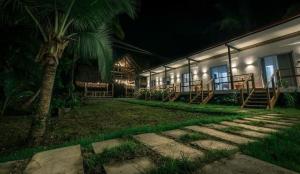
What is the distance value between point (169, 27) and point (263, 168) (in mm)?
31580

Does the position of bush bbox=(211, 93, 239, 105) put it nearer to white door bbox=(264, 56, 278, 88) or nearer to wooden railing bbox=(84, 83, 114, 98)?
white door bbox=(264, 56, 278, 88)

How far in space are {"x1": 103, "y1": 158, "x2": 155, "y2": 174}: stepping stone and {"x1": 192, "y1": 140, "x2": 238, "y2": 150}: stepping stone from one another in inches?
30.5

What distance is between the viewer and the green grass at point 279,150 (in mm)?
1504

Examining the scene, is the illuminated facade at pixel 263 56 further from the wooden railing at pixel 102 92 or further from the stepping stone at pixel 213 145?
the wooden railing at pixel 102 92

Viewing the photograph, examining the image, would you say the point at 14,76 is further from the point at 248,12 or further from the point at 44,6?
the point at 248,12

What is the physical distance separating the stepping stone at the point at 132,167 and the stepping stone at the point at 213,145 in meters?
0.77

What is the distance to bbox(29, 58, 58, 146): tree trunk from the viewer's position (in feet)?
8.54

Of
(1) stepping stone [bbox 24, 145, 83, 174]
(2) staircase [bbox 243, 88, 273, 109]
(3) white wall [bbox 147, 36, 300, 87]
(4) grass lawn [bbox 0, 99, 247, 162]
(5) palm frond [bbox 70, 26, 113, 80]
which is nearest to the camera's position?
(1) stepping stone [bbox 24, 145, 83, 174]

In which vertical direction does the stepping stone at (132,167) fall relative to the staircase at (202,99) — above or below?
below

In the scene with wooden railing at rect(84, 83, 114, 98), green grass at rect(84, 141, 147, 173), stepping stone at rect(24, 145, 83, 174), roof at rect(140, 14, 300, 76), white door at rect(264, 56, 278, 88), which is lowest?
stepping stone at rect(24, 145, 83, 174)

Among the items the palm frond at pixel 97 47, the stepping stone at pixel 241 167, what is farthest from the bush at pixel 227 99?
the stepping stone at pixel 241 167

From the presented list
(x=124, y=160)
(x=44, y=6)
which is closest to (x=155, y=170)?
(x=124, y=160)

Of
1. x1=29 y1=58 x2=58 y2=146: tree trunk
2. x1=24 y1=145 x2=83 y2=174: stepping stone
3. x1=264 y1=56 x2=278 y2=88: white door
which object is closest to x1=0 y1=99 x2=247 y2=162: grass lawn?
x1=29 y1=58 x2=58 y2=146: tree trunk

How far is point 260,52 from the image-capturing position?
394 inches
